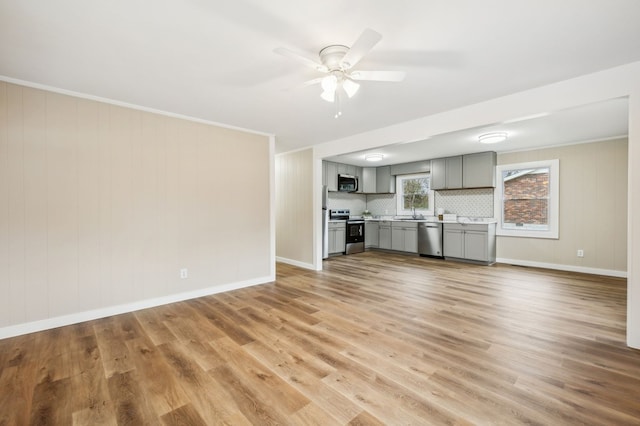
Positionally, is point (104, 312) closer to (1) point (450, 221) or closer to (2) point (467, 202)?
(1) point (450, 221)

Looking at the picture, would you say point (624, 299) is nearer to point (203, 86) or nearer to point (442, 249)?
point (442, 249)

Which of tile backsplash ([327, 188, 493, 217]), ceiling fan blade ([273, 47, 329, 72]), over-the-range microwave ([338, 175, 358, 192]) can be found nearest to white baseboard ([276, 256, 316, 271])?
tile backsplash ([327, 188, 493, 217])

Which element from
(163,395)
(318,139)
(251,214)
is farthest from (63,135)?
(318,139)

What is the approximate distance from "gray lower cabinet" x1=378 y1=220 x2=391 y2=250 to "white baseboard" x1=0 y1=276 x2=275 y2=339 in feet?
14.0

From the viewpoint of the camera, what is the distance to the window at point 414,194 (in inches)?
283

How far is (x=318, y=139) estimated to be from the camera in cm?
488

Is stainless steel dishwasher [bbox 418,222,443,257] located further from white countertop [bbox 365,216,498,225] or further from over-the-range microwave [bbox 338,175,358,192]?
over-the-range microwave [bbox 338,175,358,192]

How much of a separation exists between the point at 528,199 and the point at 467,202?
3.80 feet

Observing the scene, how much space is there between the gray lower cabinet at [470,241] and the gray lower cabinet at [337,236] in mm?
2309

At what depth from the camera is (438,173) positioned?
654 centimetres

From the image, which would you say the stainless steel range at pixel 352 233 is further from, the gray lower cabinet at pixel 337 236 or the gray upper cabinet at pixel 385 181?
the gray upper cabinet at pixel 385 181

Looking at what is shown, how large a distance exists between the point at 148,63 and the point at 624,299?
596cm

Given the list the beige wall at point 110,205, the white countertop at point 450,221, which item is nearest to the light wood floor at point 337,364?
the beige wall at point 110,205

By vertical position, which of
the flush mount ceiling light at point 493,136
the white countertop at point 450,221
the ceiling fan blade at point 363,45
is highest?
the flush mount ceiling light at point 493,136
